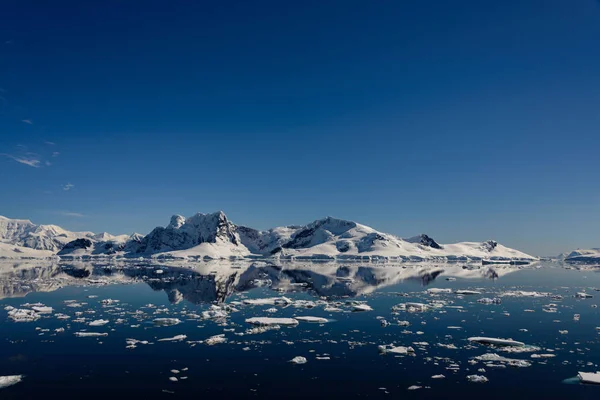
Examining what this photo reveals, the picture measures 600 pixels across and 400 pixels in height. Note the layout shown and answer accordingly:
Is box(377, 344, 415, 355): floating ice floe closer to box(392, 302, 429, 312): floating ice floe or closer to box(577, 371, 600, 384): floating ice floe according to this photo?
box(577, 371, 600, 384): floating ice floe

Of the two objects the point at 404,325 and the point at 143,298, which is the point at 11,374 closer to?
the point at 404,325

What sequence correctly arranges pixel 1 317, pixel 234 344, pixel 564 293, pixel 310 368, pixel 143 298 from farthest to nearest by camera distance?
pixel 564 293
pixel 143 298
pixel 1 317
pixel 234 344
pixel 310 368

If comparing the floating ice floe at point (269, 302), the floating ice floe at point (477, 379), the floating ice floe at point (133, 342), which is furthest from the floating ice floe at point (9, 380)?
the floating ice floe at point (269, 302)

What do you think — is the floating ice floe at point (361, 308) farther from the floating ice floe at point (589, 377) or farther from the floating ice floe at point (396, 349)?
the floating ice floe at point (589, 377)

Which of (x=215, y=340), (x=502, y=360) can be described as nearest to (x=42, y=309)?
(x=215, y=340)

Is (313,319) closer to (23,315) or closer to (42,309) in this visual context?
(23,315)

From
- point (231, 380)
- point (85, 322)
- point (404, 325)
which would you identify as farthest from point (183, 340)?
point (404, 325)

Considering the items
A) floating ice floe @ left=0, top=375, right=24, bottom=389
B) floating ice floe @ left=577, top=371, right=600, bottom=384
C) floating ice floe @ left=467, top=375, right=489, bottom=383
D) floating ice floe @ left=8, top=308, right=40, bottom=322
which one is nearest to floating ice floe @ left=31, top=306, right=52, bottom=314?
floating ice floe @ left=8, top=308, right=40, bottom=322
